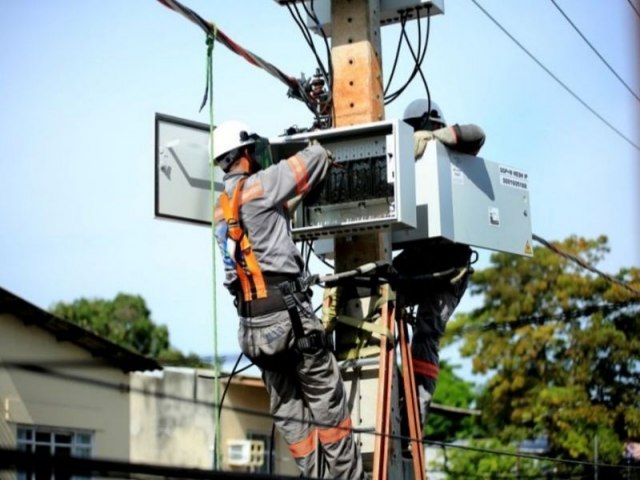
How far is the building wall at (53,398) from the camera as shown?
55.3 ft

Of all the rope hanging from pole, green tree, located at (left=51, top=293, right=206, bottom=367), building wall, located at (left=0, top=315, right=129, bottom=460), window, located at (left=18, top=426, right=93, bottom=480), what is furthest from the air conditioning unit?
green tree, located at (left=51, top=293, right=206, bottom=367)

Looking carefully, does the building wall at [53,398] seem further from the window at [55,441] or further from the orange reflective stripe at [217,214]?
the orange reflective stripe at [217,214]

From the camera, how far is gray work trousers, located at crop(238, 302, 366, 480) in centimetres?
636

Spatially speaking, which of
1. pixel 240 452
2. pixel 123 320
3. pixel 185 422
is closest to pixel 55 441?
pixel 240 452

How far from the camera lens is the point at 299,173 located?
6.46 metres

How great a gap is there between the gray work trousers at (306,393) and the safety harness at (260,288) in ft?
0.10

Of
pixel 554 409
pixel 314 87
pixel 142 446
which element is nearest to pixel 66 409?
pixel 142 446

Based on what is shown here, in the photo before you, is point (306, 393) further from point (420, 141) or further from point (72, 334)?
point (72, 334)

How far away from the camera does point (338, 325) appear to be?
7.14m

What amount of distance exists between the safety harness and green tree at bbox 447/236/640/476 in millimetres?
16082

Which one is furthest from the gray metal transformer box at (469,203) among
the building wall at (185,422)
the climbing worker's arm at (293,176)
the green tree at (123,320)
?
the green tree at (123,320)

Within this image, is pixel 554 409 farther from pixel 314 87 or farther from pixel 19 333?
pixel 314 87

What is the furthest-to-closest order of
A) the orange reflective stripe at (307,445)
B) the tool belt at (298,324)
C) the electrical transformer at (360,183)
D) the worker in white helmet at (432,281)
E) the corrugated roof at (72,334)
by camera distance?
the corrugated roof at (72,334) → the worker in white helmet at (432,281) → the electrical transformer at (360,183) → the orange reflective stripe at (307,445) → the tool belt at (298,324)

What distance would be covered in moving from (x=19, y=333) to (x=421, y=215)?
10728mm
